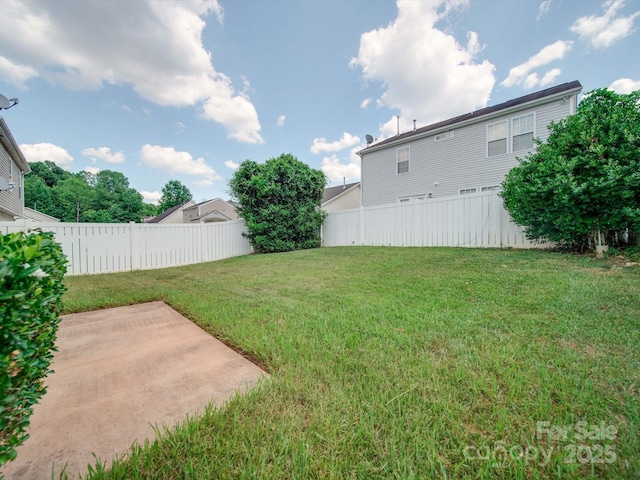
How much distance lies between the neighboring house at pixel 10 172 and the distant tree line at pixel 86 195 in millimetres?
30363

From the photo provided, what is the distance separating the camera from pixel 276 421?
1.32m

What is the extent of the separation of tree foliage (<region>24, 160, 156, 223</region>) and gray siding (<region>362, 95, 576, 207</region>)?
42.5 meters

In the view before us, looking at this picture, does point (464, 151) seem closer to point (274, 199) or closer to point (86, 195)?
point (274, 199)

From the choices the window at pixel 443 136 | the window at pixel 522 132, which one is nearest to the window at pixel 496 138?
the window at pixel 522 132

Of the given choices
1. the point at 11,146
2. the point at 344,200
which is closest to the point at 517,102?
the point at 344,200

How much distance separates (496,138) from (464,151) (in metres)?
1.18

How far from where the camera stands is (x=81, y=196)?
125 feet

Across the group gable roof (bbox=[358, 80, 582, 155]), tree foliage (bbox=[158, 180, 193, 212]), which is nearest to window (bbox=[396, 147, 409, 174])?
gable roof (bbox=[358, 80, 582, 155])

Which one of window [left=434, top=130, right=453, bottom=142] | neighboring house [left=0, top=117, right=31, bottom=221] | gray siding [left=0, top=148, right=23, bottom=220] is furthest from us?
window [left=434, top=130, right=453, bottom=142]

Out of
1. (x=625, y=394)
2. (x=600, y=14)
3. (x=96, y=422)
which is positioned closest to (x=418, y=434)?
(x=625, y=394)

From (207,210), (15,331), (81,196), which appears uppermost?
(81,196)

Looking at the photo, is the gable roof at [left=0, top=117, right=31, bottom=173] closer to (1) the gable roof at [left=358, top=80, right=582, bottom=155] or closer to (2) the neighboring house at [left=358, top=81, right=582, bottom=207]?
(2) the neighboring house at [left=358, top=81, right=582, bottom=207]

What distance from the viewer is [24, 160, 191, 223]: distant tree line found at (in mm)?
34531

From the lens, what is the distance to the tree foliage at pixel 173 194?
152 feet
